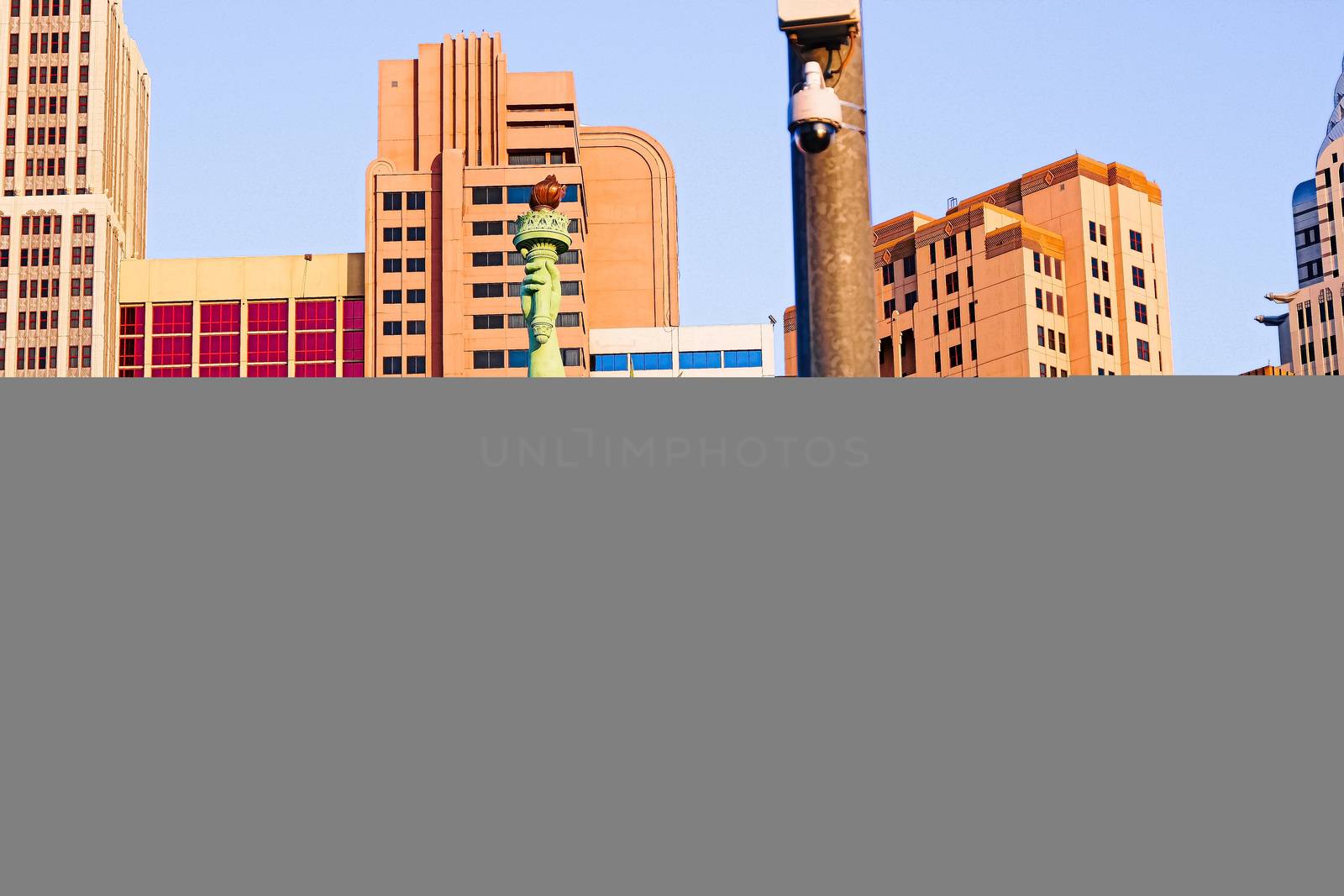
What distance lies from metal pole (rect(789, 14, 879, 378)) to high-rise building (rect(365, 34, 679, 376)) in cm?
8306

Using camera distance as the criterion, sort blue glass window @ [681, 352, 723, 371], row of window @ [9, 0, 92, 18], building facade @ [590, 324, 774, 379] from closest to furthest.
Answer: blue glass window @ [681, 352, 723, 371] < building facade @ [590, 324, 774, 379] < row of window @ [9, 0, 92, 18]

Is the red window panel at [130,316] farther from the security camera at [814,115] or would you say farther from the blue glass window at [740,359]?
the security camera at [814,115]

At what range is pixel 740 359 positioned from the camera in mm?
99750

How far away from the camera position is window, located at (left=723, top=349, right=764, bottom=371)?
99.4 meters

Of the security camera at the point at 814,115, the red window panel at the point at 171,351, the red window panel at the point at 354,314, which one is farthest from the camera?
the red window panel at the point at 171,351

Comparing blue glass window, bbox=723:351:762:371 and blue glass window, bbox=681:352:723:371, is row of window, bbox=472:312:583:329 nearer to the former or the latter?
blue glass window, bbox=681:352:723:371

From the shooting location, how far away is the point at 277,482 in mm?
5441

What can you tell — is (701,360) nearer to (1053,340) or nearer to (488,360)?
(488,360)

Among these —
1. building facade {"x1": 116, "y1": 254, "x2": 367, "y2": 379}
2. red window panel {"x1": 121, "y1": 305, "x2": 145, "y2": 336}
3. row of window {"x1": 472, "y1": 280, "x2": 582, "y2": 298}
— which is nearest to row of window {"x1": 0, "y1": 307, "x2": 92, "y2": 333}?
building facade {"x1": 116, "y1": 254, "x2": 367, "y2": 379}

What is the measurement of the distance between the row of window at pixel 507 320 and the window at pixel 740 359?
951cm

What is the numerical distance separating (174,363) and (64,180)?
13.9 meters

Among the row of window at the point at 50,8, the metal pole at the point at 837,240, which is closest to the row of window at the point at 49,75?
the row of window at the point at 50,8

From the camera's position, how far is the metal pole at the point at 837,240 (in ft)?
27.7

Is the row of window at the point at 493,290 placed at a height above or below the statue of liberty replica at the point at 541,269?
above
